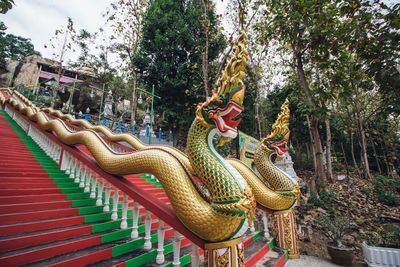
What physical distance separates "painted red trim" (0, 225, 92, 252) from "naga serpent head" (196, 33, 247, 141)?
5.88 feet

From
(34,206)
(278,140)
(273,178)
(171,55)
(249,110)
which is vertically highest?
(171,55)

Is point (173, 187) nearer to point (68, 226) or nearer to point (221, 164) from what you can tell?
point (221, 164)

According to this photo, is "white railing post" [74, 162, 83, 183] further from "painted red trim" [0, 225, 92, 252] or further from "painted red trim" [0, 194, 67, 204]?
"painted red trim" [0, 225, 92, 252]

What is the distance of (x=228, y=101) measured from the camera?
1.76 m

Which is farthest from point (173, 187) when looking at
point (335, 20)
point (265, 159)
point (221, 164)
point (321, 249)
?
point (335, 20)

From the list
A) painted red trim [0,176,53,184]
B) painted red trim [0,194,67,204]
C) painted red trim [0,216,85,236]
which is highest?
painted red trim [0,176,53,184]

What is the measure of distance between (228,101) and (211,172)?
657mm

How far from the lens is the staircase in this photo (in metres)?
1.76

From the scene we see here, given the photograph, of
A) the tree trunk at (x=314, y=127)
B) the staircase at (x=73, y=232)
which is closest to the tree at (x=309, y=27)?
the tree trunk at (x=314, y=127)

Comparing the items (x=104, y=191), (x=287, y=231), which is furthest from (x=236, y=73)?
(x=104, y=191)

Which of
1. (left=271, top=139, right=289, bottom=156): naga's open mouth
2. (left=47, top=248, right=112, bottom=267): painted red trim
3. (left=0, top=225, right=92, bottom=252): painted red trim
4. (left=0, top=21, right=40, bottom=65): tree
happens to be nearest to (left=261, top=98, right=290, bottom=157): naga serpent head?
(left=271, top=139, right=289, bottom=156): naga's open mouth

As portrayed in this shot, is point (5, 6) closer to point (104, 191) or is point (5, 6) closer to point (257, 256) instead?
point (104, 191)

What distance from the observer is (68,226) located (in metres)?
2.21

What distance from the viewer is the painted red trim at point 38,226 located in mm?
1869
